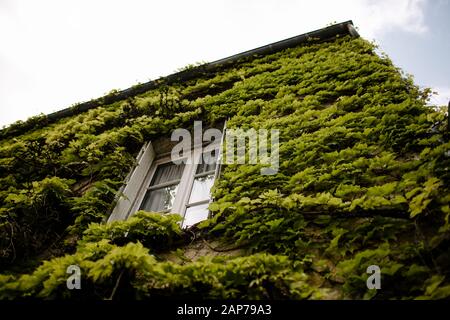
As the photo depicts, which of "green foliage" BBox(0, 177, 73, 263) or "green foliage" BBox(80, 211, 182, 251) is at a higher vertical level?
"green foliage" BBox(0, 177, 73, 263)

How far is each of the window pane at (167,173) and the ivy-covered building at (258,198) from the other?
2cm

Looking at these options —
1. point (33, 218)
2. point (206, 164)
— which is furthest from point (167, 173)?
point (33, 218)

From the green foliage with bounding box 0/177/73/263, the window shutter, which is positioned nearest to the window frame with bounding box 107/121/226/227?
the window shutter

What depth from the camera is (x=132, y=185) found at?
12.3ft

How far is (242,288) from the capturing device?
191cm

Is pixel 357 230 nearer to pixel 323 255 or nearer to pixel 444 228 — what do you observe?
pixel 323 255

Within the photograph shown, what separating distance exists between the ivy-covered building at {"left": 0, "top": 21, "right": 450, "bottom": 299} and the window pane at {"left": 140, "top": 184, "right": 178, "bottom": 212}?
0.02 meters

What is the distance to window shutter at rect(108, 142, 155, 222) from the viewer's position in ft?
11.3

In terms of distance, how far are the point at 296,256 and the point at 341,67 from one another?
119 inches

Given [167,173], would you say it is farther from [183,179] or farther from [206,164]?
[206,164]

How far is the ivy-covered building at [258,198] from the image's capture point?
1913 millimetres

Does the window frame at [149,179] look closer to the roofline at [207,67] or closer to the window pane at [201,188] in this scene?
the window pane at [201,188]

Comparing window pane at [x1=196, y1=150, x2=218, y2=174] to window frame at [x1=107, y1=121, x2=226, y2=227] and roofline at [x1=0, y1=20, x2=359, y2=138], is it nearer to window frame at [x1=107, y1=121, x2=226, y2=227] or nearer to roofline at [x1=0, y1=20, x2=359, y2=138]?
window frame at [x1=107, y1=121, x2=226, y2=227]
